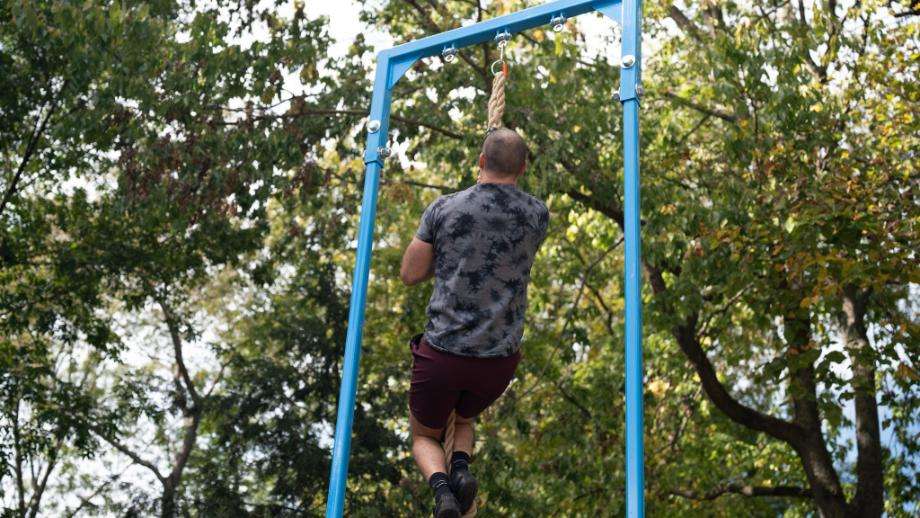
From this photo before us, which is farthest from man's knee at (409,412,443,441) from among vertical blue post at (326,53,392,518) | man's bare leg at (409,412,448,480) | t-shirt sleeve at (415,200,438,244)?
t-shirt sleeve at (415,200,438,244)

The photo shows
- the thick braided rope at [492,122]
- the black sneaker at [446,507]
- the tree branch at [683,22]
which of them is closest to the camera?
the black sneaker at [446,507]

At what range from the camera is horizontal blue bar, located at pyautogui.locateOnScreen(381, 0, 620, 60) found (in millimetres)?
4270

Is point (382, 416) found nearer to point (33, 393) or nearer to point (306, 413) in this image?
point (306, 413)

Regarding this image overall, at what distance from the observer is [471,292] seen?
3547mm

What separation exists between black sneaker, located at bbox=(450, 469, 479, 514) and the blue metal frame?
453 millimetres

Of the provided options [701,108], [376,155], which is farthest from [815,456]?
[376,155]

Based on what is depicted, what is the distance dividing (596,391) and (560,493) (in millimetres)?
1602

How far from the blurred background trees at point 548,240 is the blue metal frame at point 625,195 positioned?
13.1 feet

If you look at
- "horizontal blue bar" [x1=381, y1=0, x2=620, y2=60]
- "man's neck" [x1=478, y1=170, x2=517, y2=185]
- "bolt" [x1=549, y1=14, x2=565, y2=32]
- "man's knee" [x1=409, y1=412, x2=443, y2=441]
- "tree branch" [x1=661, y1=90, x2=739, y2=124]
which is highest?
"tree branch" [x1=661, y1=90, x2=739, y2=124]

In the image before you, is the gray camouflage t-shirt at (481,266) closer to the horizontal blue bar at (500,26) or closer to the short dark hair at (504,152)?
the short dark hair at (504,152)

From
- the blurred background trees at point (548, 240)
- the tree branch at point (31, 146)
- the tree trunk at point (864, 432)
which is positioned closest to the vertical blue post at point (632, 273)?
the blurred background trees at point (548, 240)

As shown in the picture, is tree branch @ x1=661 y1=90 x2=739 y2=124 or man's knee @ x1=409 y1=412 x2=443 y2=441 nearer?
man's knee @ x1=409 y1=412 x2=443 y2=441

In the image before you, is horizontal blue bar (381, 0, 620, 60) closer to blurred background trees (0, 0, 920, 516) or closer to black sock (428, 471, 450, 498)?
black sock (428, 471, 450, 498)

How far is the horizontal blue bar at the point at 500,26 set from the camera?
427 centimetres
